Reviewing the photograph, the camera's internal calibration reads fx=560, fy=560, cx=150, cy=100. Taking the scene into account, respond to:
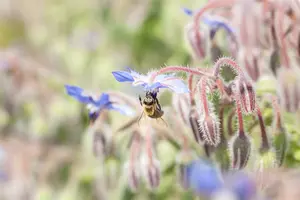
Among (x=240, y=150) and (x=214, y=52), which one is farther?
(x=214, y=52)

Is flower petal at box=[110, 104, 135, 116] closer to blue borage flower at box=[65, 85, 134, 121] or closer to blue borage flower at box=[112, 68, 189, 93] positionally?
blue borage flower at box=[65, 85, 134, 121]

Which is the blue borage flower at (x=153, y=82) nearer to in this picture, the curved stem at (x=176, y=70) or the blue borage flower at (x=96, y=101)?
the curved stem at (x=176, y=70)

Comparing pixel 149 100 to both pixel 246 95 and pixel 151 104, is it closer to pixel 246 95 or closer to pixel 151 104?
pixel 151 104

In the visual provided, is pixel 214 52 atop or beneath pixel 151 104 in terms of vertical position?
atop

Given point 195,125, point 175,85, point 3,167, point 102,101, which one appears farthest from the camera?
point 3,167

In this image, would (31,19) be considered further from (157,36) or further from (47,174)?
(47,174)

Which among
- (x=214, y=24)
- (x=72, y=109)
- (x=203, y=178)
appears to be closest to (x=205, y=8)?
(x=214, y=24)

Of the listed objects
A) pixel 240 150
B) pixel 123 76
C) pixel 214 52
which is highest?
pixel 214 52

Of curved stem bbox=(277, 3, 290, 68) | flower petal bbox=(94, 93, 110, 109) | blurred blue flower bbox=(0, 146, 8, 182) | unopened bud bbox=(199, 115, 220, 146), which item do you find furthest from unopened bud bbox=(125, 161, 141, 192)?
blurred blue flower bbox=(0, 146, 8, 182)
